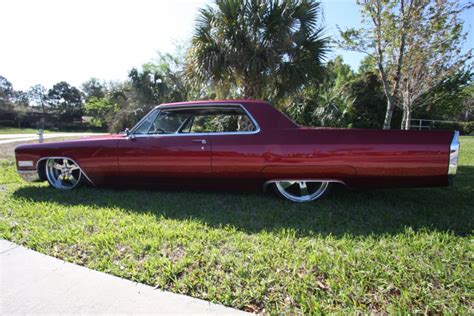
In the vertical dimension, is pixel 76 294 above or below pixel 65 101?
below

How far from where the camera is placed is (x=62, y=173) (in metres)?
4.03

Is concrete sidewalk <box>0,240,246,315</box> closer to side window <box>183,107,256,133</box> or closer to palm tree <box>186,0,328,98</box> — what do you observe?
side window <box>183,107,256,133</box>

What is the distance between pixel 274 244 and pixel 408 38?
605 centimetres

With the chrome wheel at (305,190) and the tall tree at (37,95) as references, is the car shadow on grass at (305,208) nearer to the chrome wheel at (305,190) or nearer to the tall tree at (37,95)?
the chrome wheel at (305,190)

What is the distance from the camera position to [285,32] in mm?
6188

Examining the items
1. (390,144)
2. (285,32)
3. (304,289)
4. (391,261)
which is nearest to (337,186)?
(390,144)

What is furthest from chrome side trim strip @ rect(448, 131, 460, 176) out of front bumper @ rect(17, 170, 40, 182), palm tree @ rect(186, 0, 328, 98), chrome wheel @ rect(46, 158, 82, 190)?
front bumper @ rect(17, 170, 40, 182)

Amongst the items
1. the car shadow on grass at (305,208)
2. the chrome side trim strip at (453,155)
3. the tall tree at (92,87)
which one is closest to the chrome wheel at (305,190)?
the car shadow on grass at (305,208)

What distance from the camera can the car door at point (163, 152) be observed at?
3371 millimetres

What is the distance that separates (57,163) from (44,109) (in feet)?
163

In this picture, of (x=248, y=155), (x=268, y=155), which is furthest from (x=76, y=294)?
(x=268, y=155)

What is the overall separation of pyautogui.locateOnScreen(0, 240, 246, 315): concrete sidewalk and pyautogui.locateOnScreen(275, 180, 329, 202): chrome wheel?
193 cm

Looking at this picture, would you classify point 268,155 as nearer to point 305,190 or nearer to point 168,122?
point 305,190

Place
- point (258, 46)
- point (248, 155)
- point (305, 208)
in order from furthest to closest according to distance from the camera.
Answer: point (258, 46)
point (248, 155)
point (305, 208)
